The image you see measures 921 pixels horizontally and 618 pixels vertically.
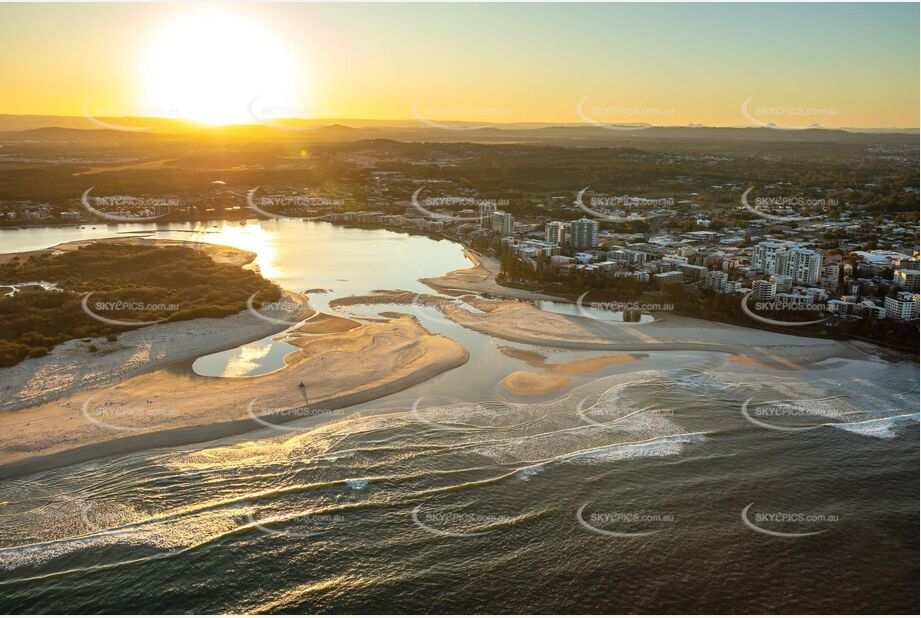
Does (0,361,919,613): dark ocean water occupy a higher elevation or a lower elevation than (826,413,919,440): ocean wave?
lower

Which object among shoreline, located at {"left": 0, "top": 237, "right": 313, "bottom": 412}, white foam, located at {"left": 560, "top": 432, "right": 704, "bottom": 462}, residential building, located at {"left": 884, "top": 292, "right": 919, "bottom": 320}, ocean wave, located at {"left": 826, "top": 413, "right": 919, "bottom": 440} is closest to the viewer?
white foam, located at {"left": 560, "top": 432, "right": 704, "bottom": 462}

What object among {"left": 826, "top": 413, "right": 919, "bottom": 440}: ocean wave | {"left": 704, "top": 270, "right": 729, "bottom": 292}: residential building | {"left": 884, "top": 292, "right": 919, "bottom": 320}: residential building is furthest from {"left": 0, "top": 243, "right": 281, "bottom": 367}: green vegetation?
{"left": 884, "top": 292, "right": 919, "bottom": 320}: residential building

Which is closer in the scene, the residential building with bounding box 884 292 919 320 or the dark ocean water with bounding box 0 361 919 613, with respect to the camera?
the dark ocean water with bounding box 0 361 919 613

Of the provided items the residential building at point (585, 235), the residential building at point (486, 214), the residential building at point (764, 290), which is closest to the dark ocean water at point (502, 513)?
the residential building at point (764, 290)

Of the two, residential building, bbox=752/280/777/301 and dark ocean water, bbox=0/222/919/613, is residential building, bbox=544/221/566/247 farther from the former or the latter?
dark ocean water, bbox=0/222/919/613

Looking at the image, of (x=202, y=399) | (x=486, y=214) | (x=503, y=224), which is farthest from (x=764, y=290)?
(x=486, y=214)

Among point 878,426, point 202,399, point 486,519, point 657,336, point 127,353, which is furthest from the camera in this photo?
point 657,336

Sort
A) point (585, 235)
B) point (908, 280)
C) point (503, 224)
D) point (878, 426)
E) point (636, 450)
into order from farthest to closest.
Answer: point (503, 224)
point (585, 235)
point (908, 280)
point (878, 426)
point (636, 450)

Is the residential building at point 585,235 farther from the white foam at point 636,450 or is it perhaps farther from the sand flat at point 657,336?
the white foam at point 636,450

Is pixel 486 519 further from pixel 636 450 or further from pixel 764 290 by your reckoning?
pixel 764 290
